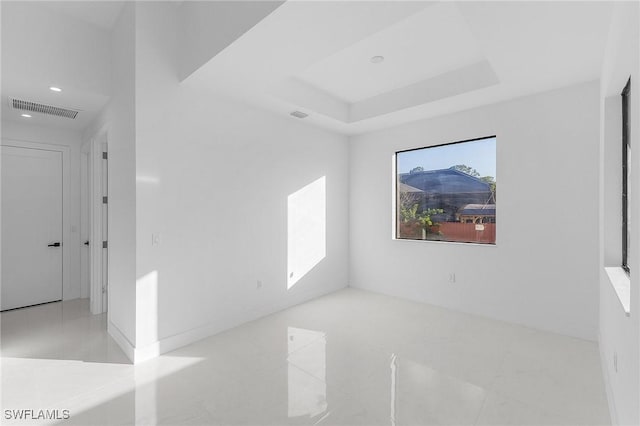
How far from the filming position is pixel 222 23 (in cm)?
243

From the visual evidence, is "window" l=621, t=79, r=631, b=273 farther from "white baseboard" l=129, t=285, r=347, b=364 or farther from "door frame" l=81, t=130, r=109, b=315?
"door frame" l=81, t=130, r=109, b=315

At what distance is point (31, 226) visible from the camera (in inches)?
162

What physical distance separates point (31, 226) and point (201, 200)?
2.88 metres

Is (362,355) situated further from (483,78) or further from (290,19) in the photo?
(483,78)

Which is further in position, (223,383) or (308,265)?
(308,265)

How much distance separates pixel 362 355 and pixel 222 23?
3.17 meters

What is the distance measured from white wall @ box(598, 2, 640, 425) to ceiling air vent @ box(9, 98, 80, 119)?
500 cm

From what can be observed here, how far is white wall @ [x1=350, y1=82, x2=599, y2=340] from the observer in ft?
10.1

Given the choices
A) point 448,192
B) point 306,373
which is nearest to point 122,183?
point 306,373

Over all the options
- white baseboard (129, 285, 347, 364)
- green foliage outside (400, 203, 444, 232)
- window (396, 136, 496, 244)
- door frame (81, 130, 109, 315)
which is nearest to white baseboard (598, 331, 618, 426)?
window (396, 136, 496, 244)

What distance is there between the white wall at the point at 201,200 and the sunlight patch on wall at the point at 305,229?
0.36 feet

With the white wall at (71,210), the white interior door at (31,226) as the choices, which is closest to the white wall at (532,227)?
the white wall at (71,210)

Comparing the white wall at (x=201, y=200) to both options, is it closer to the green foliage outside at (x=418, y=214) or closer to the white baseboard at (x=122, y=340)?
the white baseboard at (x=122, y=340)

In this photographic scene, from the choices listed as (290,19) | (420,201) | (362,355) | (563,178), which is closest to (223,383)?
(362,355)
